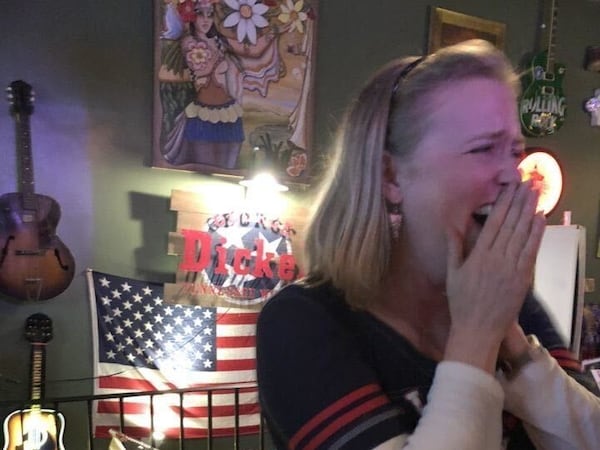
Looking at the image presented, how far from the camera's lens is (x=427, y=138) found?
0.72 metres

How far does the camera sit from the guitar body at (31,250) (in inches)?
98.7

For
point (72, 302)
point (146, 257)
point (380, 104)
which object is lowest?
point (72, 302)

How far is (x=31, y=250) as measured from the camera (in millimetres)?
2539

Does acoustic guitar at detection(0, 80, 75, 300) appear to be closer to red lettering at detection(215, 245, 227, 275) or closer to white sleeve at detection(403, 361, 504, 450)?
red lettering at detection(215, 245, 227, 275)

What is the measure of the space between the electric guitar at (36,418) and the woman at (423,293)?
2.04 metres

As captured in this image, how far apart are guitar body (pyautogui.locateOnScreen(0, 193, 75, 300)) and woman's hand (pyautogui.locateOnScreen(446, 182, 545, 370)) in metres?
2.26

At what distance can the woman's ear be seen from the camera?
76 centimetres

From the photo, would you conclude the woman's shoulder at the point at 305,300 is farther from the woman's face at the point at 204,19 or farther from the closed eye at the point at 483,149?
the woman's face at the point at 204,19

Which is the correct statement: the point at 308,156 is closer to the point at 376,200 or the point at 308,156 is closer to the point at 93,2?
the point at 93,2

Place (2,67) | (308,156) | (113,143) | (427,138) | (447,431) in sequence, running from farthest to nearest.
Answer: (308,156) < (113,143) < (2,67) < (427,138) < (447,431)

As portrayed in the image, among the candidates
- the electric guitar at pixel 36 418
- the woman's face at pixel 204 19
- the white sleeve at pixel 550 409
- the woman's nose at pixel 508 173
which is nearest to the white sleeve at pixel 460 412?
the white sleeve at pixel 550 409

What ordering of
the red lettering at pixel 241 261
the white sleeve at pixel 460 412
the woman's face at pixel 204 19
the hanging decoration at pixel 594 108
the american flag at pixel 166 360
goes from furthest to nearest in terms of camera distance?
1. the hanging decoration at pixel 594 108
2. the red lettering at pixel 241 261
3. the woman's face at pixel 204 19
4. the american flag at pixel 166 360
5. the white sleeve at pixel 460 412

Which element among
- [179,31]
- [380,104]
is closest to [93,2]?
[179,31]

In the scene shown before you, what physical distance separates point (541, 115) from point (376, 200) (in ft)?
11.2
